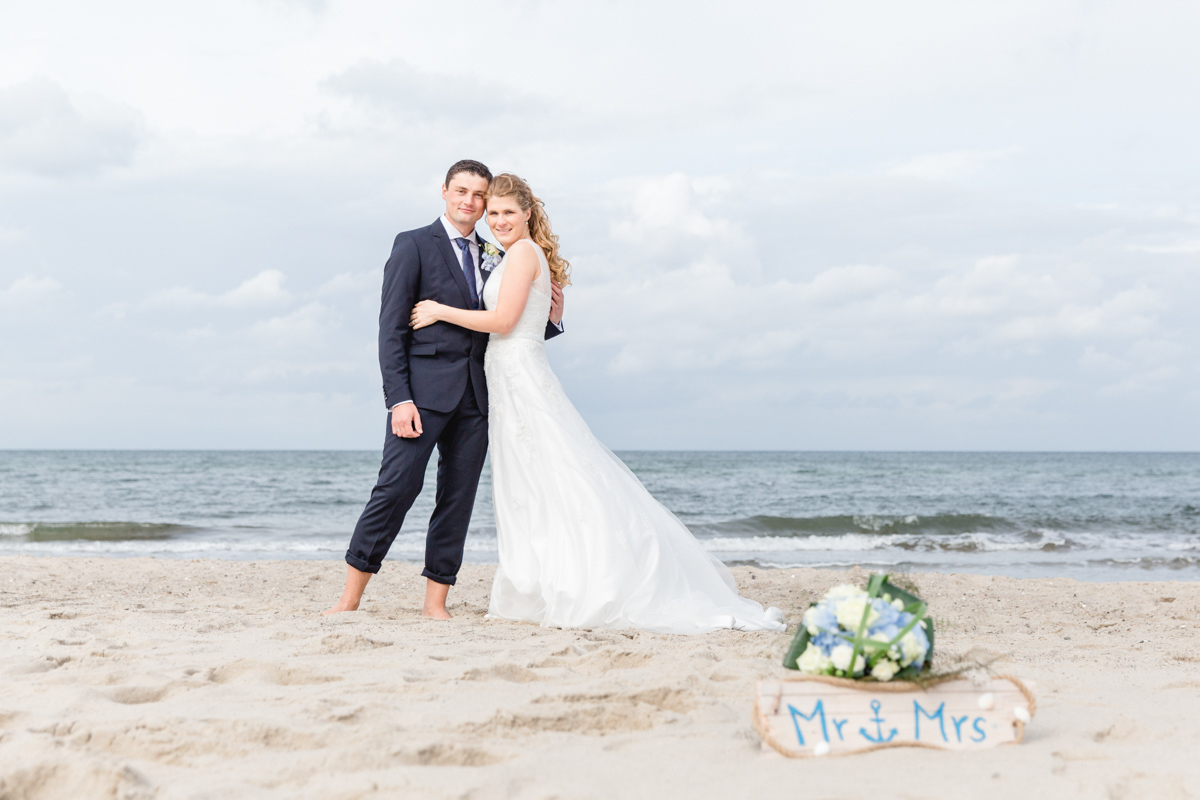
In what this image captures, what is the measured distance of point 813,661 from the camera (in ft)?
7.22

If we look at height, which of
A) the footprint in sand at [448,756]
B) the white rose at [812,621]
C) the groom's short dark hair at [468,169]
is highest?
the groom's short dark hair at [468,169]

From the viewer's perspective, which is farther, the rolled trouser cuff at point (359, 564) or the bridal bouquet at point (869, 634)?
the rolled trouser cuff at point (359, 564)

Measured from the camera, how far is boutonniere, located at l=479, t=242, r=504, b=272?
4410 mm

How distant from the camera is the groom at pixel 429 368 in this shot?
13.9 feet

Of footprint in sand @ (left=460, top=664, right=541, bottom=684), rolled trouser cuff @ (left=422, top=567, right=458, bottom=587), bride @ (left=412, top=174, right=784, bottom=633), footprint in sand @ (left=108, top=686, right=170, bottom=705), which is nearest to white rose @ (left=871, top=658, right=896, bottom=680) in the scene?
footprint in sand @ (left=460, top=664, right=541, bottom=684)

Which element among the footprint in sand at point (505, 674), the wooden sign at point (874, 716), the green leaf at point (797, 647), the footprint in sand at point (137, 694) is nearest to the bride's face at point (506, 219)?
the footprint in sand at point (505, 674)

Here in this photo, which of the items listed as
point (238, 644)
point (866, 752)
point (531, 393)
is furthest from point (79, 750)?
point (531, 393)

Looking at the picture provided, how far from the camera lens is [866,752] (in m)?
2.16

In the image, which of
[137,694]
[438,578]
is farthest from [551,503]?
[137,694]

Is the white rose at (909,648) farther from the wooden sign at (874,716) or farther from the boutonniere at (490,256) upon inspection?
the boutonniere at (490,256)

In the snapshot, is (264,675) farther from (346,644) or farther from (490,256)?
(490,256)

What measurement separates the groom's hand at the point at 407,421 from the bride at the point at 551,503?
408 millimetres

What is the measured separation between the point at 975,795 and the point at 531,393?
9.33ft

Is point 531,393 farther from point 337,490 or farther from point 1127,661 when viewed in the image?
point 337,490
